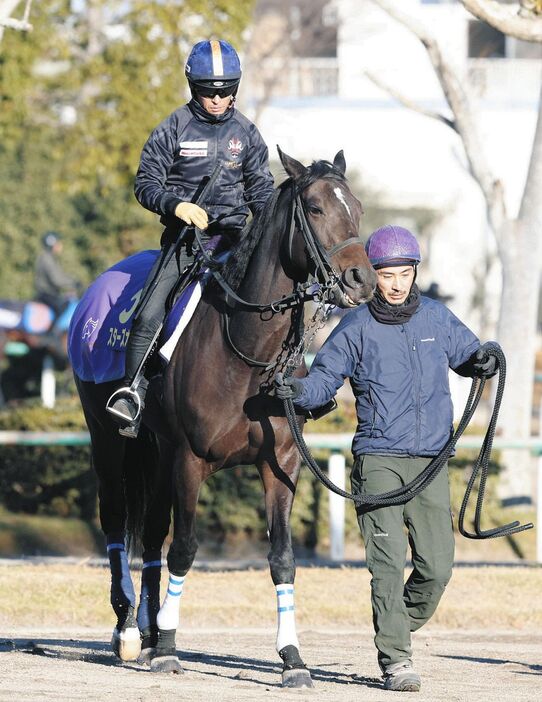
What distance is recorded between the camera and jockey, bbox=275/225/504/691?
247 inches

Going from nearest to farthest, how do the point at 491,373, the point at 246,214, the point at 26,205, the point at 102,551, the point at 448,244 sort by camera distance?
1. the point at 491,373
2. the point at 246,214
3. the point at 102,551
4. the point at 26,205
5. the point at 448,244

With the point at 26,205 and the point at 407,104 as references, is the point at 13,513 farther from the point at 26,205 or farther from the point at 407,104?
the point at 26,205

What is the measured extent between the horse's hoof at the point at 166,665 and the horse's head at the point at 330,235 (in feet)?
6.40

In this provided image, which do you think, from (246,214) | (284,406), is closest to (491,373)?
(284,406)

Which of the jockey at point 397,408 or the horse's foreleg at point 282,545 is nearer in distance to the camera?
the jockey at point 397,408

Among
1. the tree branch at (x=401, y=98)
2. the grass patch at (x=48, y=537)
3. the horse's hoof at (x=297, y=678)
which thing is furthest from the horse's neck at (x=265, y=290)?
the tree branch at (x=401, y=98)

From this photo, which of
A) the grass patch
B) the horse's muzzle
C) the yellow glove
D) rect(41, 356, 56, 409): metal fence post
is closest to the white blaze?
the horse's muzzle

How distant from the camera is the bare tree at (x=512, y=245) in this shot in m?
12.7

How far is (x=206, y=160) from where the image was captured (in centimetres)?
726

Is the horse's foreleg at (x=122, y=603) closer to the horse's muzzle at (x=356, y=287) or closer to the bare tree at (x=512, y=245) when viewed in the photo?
the horse's muzzle at (x=356, y=287)

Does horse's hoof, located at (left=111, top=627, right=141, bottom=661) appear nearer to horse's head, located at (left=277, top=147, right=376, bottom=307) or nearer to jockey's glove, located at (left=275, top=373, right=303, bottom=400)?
jockey's glove, located at (left=275, top=373, right=303, bottom=400)

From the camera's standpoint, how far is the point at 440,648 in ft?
26.5

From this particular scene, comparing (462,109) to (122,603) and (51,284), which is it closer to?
(122,603)

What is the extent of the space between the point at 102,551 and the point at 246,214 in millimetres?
5371
